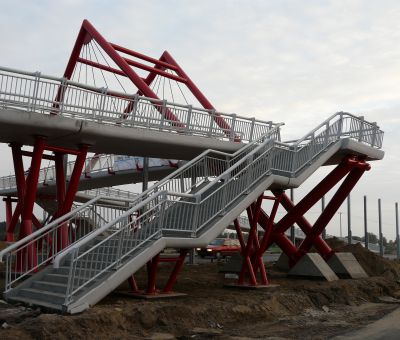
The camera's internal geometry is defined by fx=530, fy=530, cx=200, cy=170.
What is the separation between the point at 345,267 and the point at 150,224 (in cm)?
1115

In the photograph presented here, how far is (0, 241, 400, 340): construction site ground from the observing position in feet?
30.6

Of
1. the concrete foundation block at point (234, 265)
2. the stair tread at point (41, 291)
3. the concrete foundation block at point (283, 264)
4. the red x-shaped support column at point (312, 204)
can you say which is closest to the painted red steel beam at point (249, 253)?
the red x-shaped support column at point (312, 204)

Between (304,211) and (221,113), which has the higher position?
(221,113)

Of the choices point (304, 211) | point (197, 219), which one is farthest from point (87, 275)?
point (304, 211)

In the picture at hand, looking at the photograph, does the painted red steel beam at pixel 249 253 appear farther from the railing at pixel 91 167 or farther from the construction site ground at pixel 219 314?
the railing at pixel 91 167

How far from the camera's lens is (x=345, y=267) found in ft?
67.8

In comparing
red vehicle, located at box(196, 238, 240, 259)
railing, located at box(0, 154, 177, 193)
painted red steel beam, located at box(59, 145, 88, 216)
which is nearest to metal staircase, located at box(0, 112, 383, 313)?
painted red steel beam, located at box(59, 145, 88, 216)

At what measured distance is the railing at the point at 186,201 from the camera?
11.1 m

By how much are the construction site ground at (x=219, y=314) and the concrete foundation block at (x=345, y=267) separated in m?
1.95

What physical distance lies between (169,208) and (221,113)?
790 cm

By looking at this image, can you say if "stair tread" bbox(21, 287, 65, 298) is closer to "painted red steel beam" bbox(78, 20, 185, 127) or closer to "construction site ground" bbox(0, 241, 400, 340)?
"construction site ground" bbox(0, 241, 400, 340)

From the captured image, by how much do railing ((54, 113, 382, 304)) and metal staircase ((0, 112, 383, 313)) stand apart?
23mm

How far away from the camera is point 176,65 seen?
2778 cm

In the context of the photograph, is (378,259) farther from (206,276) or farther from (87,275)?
(87,275)
